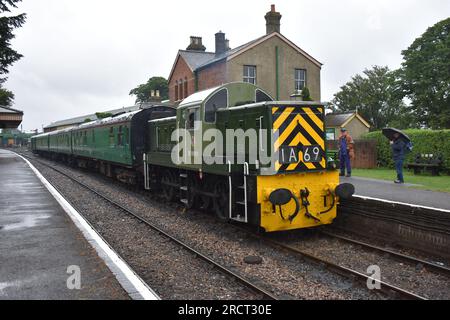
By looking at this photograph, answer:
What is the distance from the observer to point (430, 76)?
37.7 m

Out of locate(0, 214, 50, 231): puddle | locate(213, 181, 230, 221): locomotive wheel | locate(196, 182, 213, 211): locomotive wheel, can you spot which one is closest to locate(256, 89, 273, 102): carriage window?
locate(213, 181, 230, 221): locomotive wheel

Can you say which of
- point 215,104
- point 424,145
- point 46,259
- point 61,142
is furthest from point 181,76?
point 46,259

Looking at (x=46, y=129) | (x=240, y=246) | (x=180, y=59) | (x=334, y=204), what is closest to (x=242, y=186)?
(x=240, y=246)

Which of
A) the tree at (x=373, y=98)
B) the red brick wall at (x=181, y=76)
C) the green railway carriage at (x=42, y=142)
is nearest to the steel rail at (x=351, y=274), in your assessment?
the red brick wall at (x=181, y=76)

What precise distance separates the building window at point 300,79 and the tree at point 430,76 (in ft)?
43.5

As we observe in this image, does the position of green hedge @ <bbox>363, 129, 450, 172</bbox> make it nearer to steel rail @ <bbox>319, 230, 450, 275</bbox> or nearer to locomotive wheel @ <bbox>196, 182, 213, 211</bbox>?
steel rail @ <bbox>319, 230, 450, 275</bbox>

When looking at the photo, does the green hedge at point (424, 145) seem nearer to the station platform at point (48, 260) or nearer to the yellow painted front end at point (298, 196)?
the yellow painted front end at point (298, 196)

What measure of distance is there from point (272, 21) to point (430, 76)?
54.1 ft

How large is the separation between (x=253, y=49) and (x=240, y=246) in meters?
23.2

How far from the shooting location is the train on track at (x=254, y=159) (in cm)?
802

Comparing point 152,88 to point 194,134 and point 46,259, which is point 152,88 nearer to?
point 194,134

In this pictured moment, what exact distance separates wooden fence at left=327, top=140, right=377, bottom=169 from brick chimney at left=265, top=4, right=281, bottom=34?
48.0 feet

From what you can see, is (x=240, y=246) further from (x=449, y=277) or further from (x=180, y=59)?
(x=180, y=59)

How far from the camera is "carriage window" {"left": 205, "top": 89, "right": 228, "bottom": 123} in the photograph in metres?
9.62
